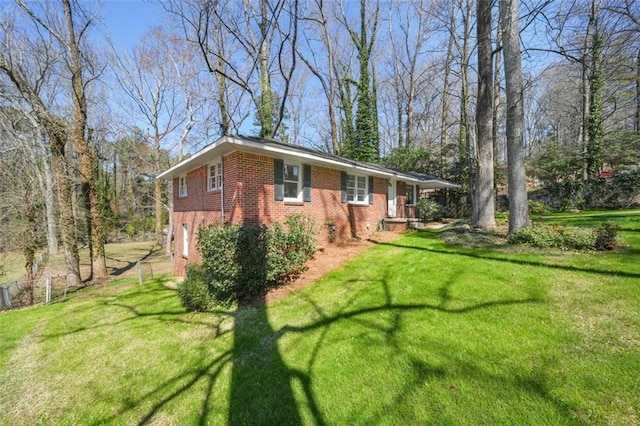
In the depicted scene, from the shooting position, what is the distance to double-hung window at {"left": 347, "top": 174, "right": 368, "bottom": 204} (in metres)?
11.4

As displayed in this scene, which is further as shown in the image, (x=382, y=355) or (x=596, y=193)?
(x=596, y=193)

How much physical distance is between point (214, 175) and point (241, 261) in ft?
13.7

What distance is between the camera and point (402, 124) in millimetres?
27516

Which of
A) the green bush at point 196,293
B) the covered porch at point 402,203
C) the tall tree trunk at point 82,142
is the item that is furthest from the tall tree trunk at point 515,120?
the tall tree trunk at point 82,142

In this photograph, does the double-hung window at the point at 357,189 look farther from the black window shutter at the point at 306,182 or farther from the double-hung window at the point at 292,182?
the double-hung window at the point at 292,182

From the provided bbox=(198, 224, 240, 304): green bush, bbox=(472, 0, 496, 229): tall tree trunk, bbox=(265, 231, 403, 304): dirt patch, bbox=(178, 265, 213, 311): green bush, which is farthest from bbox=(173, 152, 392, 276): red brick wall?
bbox=(472, 0, 496, 229): tall tree trunk

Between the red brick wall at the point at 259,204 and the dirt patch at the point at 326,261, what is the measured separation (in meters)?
0.57

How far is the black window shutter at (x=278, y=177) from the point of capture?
316 inches

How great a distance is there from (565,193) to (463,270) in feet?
52.6

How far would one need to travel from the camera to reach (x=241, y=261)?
20.1 ft

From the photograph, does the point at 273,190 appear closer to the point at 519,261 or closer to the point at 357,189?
the point at 357,189

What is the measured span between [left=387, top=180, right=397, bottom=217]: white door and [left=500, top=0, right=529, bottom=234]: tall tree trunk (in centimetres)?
684

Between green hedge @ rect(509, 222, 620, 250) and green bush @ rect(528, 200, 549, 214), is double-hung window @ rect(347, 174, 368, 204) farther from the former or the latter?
green bush @ rect(528, 200, 549, 214)

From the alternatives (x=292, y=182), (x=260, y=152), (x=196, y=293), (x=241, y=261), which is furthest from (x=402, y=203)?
(x=196, y=293)
